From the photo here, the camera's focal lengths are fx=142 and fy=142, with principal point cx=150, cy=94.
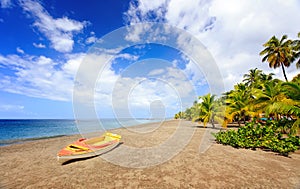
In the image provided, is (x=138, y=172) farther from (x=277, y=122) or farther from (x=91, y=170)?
(x=277, y=122)

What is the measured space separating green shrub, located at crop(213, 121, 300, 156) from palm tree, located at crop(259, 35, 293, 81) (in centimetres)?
2146

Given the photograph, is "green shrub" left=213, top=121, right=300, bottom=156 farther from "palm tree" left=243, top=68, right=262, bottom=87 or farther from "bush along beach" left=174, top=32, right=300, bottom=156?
"palm tree" left=243, top=68, right=262, bottom=87

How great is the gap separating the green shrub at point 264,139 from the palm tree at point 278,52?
70.4ft

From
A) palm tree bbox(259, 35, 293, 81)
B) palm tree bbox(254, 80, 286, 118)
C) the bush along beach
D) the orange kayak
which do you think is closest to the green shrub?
the bush along beach

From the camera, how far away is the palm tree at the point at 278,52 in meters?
23.3

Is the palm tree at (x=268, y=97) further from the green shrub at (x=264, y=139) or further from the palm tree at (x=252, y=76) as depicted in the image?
the palm tree at (x=252, y=76)

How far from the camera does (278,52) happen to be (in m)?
24.2

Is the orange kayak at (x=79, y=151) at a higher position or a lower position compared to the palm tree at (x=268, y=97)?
lower

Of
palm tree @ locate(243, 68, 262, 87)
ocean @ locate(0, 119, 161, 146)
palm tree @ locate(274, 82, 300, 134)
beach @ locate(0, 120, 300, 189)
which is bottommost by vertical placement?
beach @ locate(0, 120, 300, 189)

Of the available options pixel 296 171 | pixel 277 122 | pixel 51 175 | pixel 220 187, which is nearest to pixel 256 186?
pixel 220 187

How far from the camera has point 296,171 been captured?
5.59 metres

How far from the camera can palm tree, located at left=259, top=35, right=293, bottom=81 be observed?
23.3 meters

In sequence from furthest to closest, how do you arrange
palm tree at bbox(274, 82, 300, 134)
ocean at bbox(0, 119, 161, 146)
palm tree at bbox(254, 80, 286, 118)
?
ocean at bbox(0, 119, 161, 146) < palm tree at bbox(254, 80, 286, 118) < palm tree at bbox(274, 82, 300, 134)

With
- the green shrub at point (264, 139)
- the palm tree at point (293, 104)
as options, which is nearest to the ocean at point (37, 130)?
the green shrub at point (264, 139)
